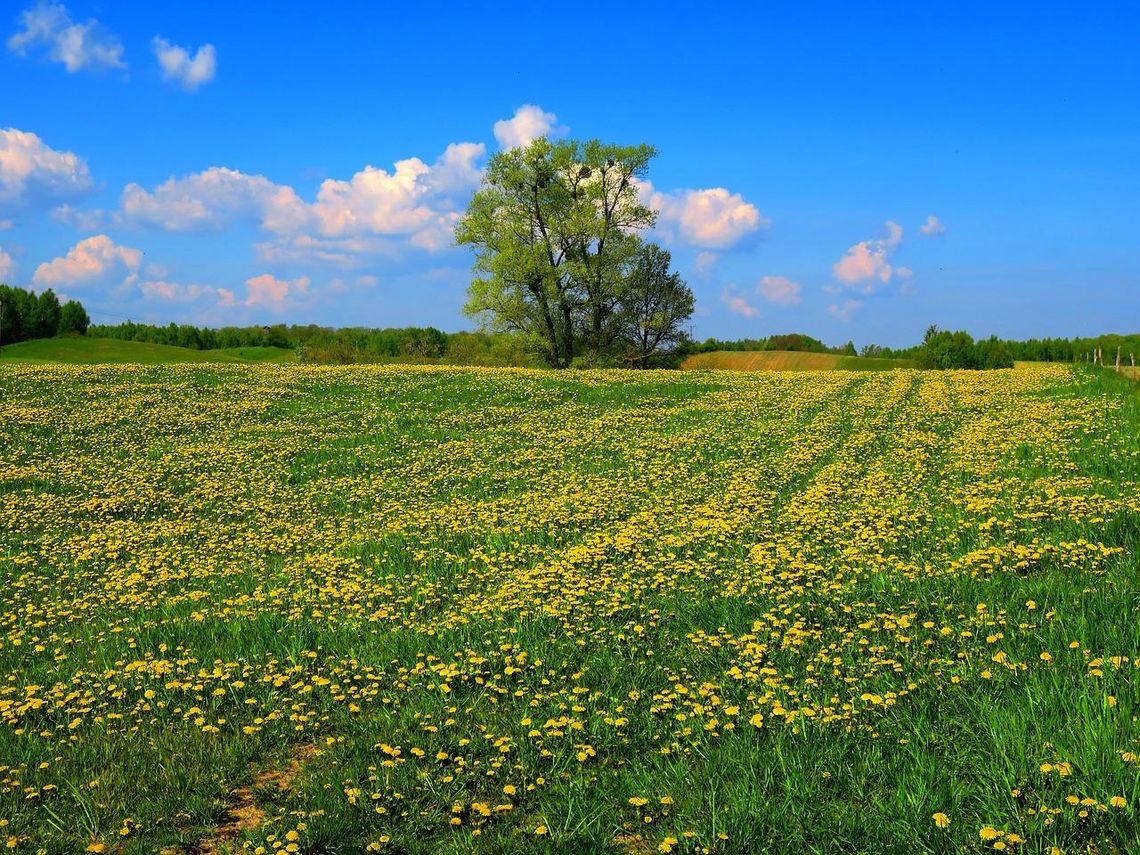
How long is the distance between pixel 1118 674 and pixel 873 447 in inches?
558

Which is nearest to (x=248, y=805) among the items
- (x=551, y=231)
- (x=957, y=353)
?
(x=551, y=231)

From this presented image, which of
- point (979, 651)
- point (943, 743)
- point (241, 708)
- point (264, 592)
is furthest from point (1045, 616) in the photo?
point (264, 592)

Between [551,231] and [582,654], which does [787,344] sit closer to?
[551,231]

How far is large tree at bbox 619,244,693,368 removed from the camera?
6762 centimetres

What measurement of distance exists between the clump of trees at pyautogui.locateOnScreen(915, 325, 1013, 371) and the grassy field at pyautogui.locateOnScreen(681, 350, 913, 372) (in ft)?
12.4

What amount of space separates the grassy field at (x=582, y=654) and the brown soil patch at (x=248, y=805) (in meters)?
0.04

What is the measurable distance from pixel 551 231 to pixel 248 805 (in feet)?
178

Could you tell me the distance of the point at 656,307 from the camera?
6919cm

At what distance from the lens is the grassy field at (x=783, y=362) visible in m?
87.8

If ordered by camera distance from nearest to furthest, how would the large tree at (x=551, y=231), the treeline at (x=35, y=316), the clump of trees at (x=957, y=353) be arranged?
the large tree at (x=551, y=231), the clump of trees at (x=957, y=353), the treeline at (x=35, y=316)

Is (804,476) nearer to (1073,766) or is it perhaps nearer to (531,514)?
(531,514)

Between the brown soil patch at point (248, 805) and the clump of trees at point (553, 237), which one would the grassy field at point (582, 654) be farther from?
the clump of trees at point (553, 237)

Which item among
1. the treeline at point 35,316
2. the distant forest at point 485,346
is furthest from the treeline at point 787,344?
the treeline at point 35,316

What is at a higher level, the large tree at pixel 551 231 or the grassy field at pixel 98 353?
the large tree at pixel 551 231
